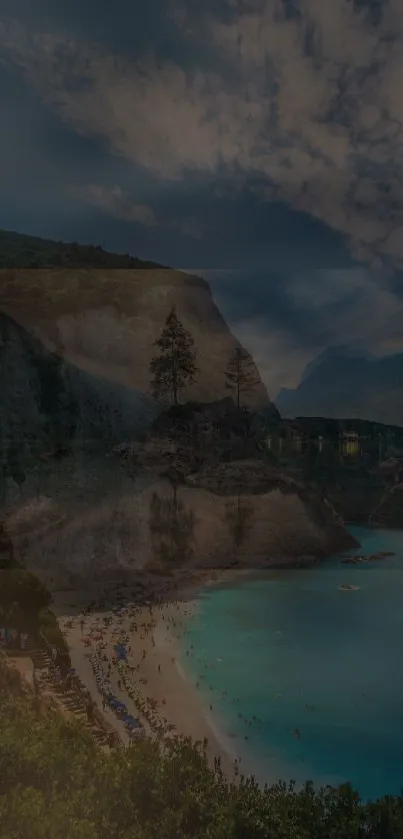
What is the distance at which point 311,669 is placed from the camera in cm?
294

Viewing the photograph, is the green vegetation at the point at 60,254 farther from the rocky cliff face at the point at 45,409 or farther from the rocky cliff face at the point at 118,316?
the rocky cliff face at the point at 45,409

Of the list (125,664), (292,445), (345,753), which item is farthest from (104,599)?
(345,753)

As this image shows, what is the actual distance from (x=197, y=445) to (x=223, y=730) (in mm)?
1327

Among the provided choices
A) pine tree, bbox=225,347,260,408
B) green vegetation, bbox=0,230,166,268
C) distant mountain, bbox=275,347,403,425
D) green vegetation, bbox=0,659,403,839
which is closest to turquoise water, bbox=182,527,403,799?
green vegetation, bbox=0,659,403,839

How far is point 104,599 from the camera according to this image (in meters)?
3.50

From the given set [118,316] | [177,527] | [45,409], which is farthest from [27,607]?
[118,316]

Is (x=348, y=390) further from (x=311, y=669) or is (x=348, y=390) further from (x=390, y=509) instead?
(x=311, y=669)

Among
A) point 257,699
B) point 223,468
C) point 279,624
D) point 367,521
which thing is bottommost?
point 257,699

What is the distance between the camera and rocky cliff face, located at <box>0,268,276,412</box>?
129 inches

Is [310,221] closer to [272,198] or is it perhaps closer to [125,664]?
[272,198]

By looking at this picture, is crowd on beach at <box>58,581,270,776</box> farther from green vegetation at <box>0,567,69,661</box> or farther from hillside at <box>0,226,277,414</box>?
hillside at <box>0,226,277,414</box>

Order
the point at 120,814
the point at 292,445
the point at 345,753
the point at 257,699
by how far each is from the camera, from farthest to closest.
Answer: the point at 292,445 < the point at 257,699 < the point at 345,753 < the point at 120,814

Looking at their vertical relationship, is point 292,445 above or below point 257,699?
above

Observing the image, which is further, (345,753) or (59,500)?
(59,500)
